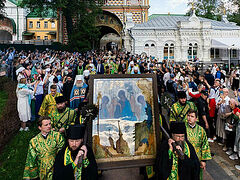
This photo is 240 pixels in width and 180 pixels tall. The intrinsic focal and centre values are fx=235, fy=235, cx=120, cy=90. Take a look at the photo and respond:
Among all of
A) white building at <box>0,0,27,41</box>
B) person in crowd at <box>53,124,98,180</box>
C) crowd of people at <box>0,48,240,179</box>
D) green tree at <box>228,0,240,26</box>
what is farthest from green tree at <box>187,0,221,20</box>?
person in crowd at <box>53,124,98,180</box>

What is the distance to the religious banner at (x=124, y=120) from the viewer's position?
11.8 ft

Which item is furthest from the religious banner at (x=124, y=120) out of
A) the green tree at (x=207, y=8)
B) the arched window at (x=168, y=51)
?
Answer: the green tree at (x=207, y=8)

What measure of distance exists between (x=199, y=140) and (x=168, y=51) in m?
22.7

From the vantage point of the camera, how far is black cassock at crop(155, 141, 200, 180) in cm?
339

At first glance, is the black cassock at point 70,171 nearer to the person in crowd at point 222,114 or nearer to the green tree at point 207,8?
the person in crowd at point 222,114

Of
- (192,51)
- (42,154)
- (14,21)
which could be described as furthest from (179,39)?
(14,21)

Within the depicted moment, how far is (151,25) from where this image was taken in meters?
26.3

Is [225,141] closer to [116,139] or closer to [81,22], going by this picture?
[116,139]

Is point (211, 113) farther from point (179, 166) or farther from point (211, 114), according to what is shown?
point (179, 166)

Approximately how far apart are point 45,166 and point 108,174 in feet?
5.36

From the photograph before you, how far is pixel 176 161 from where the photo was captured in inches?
135

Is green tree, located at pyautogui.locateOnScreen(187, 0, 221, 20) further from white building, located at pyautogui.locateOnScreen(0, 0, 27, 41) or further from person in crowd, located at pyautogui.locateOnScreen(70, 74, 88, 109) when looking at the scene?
person in crowd, located at pyautogui.locateOnScreen(70, 74, 88, 109)

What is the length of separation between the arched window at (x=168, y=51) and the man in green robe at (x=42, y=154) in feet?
76.5

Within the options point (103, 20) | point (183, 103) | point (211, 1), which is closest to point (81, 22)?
point (103, 20)
